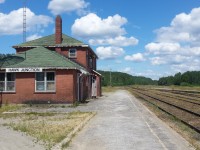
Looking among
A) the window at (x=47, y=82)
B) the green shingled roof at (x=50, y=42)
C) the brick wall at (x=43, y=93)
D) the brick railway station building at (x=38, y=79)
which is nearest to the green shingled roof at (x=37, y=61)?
the brick railway station building at (x=38, y=79)

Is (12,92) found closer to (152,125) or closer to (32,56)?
(32,56)

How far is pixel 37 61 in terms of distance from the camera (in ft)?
91.0

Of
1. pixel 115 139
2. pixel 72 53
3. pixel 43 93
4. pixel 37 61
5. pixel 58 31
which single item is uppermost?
pixel 58 31

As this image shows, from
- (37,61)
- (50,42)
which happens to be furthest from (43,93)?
(50,42)

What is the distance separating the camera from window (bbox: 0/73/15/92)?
27709mm

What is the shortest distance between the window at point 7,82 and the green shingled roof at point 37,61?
3.13 feet

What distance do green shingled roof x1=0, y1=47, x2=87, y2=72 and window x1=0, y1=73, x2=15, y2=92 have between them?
95 cm

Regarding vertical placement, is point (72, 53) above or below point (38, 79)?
above

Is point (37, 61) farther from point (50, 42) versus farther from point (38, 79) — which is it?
point (50, 42)

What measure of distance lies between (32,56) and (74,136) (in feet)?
57.2

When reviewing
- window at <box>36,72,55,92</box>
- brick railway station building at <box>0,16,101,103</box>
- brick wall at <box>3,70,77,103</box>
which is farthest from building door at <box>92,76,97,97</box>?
window at <box>36,72,55,92</box>

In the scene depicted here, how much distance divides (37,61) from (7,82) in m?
2.62

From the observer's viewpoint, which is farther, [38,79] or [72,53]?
[72,53]

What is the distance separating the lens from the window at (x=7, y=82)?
1091 inches
